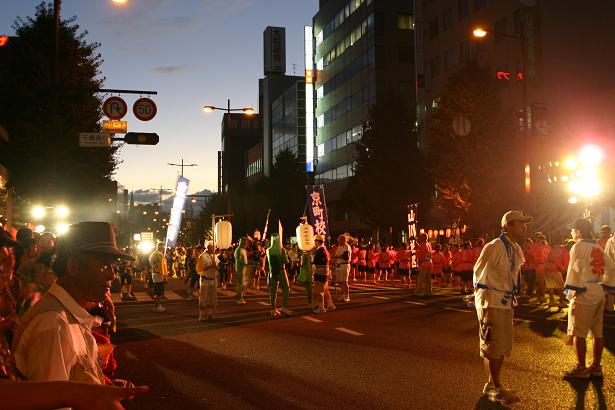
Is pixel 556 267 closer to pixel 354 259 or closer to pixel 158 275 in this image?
pixel 158 275

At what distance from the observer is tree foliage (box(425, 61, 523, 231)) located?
114 ft

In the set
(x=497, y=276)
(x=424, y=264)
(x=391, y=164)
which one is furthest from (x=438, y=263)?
(x=497, y=276)

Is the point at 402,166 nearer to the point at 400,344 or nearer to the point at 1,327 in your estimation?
the point at 400,344

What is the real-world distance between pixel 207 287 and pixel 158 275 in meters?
3.66

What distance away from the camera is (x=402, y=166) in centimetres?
4466

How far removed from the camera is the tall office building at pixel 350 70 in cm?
6028

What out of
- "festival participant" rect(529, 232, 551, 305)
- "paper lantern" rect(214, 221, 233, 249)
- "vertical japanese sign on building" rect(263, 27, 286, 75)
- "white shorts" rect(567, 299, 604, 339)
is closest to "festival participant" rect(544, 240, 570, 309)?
"festival participant" rect(529, 232, 551, 305)

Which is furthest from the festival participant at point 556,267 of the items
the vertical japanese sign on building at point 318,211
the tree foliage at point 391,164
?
the tree foliage at point 391,164

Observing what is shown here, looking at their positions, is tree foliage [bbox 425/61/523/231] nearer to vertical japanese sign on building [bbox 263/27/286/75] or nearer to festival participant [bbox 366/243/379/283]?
festival participant [bbox 366/243/379/283]

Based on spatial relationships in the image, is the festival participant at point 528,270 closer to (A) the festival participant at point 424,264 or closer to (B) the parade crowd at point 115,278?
(B) the parade crowd at point 115,278

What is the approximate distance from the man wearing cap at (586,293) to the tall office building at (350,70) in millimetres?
46628

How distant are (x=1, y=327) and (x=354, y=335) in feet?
29.8

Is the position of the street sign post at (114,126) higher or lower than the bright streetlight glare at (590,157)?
higher

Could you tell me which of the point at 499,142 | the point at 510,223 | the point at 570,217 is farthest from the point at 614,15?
the point at 510,223
